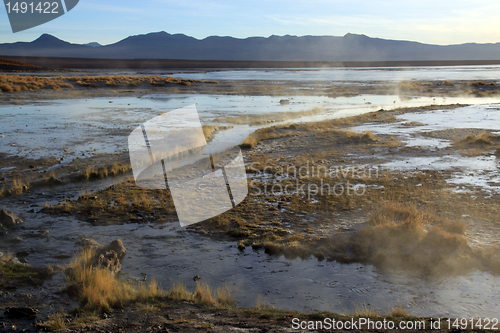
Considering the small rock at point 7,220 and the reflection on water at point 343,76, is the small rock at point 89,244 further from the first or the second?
the reflection on water at point 343,76

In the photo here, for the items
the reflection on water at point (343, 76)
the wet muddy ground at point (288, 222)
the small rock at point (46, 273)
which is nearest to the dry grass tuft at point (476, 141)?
the wet muddy ground at point (288, 222)

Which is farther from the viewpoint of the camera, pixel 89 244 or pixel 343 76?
pixel 343 76

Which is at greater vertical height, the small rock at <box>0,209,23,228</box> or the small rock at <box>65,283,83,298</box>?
the small rock at <box>0,209,23,228</box>

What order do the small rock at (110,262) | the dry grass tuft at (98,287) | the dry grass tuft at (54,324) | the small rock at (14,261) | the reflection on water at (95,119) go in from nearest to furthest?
the dry grass tuft at (54,324), the dry grass tuft at (98,287), the small rock at (110,262), the small rock at (14,261), the reflection on water at (95,119)

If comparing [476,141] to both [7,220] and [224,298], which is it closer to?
[224,298]

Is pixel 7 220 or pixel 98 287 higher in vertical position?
pixel 7 220

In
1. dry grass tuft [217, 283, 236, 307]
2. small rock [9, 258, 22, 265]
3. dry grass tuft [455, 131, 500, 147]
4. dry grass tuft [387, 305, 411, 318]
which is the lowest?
dry grass tuft [387, 305, 411, 318]

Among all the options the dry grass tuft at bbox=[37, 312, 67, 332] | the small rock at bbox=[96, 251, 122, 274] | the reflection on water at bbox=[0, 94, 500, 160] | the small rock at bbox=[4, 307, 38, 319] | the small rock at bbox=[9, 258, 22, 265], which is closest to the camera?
the dry grass tuft at bbox=[37, 312, 67, 332]

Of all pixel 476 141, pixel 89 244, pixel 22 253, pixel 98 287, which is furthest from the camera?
pixel 476 141

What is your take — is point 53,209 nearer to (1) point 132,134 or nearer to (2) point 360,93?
(1) point 132,134

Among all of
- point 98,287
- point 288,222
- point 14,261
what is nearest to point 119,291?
point 98,287

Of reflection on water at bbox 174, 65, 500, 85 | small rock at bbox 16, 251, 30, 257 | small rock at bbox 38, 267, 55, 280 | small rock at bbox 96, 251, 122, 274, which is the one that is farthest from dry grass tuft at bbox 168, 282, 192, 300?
reflection on water at bbox 174, 65, 500, 85

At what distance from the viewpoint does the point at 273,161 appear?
1523 cm

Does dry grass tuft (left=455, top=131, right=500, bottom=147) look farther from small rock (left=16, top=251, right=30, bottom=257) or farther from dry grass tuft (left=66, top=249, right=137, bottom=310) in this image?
small rock (left=16, top=251, right=30, bottom=257)
